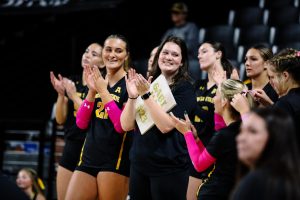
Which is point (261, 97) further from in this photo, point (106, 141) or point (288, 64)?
point (106, 141)

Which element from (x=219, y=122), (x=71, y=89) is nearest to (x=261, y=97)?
(x=219, y=122)

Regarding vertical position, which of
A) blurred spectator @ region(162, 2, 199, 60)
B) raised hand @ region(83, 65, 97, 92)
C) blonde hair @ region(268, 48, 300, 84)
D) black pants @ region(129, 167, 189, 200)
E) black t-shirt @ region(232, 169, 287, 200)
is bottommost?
black pants @ region(129, 167, 189, 200)

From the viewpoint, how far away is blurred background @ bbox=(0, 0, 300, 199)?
9.13m

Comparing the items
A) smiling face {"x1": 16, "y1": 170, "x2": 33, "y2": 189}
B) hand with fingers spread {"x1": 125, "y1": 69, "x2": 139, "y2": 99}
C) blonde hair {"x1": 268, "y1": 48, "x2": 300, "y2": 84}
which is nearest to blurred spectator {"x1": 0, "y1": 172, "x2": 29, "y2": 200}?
hand with fingers spread {"x1": 125, "y1": 69, "x2": 139, "y2": 99}

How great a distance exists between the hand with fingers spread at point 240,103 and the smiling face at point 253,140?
1.11 metres

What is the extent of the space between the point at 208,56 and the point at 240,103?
67.8 inches

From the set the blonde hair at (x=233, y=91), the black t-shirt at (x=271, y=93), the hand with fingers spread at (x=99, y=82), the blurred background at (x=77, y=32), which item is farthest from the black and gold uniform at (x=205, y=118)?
the blurred background at (x=77, y=32)

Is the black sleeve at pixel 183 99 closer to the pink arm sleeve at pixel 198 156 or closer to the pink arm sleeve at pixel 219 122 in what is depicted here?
the pink arm sleeve at pixel 219 122

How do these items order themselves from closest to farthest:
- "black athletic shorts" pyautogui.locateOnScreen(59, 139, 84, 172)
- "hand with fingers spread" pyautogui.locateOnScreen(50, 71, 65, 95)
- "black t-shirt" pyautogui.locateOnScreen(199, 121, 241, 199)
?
1. "black t-shirt" pyautogui.locateOnScreen(199, 121, 241, 199)
2. "black athletic shorts" pyautogui.locateOnScreen(59, 139, 84, 172)
3. "hand with fingers spread" pyautogui.locateOnScreen(50, 71, 65, 95)

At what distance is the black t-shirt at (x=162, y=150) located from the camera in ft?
15.0

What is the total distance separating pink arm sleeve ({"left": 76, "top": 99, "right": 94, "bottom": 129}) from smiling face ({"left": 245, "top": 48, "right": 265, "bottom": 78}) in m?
1.29

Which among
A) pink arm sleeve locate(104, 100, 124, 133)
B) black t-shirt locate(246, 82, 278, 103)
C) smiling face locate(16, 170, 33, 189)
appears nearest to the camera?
pink arm sleeve locate(104, 100, 124, 133)

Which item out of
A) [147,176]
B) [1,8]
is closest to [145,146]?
[147,176]

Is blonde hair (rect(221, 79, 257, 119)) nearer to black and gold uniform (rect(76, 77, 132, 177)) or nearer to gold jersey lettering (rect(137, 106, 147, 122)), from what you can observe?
gold jersey lettering (rect(137, 106, 147, 122))
